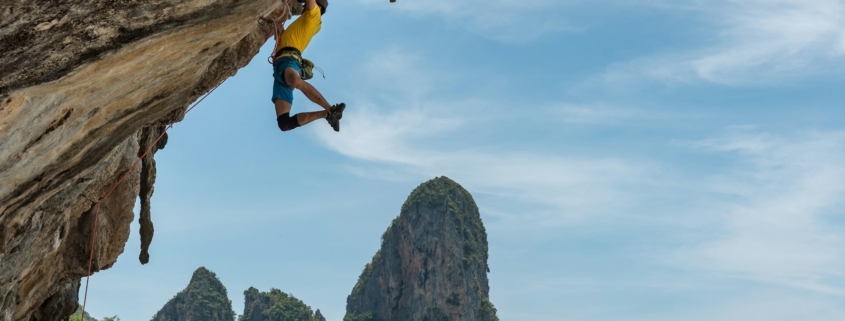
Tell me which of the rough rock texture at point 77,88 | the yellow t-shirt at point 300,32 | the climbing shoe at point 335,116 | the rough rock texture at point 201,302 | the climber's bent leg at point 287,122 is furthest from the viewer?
the rough rock texture at point 201,302

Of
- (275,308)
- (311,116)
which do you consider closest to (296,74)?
(311,116)

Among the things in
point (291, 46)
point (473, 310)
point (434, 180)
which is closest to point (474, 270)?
point (473, 310)

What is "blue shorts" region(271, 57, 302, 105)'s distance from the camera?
8094mm

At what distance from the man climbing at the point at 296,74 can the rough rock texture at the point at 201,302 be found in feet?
310

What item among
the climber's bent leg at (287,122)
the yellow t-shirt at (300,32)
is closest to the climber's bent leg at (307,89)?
the climber's bent leg at (287,122)

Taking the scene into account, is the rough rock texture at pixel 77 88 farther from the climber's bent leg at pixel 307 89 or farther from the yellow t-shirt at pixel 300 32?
the yellow t-shirt at pixel 300 32

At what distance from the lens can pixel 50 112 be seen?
17.7ft

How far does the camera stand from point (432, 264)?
98625 mm

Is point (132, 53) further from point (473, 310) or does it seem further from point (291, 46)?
point (473, 310)

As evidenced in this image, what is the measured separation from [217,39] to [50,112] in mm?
1557

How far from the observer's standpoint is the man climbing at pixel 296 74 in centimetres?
787

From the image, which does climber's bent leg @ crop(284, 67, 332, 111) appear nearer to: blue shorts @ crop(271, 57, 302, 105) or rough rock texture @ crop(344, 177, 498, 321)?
blue shorts @ crop(271, 57, 302, 105)

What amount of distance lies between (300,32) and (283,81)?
555mm

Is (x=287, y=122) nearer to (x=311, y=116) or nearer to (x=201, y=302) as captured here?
(x=311, y=116)
